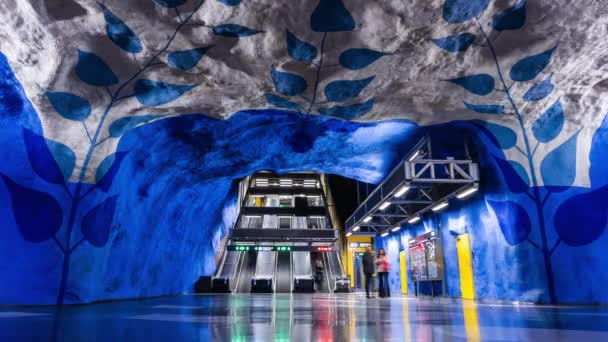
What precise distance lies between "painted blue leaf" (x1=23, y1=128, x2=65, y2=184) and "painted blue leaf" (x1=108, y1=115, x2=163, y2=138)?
1308 mm

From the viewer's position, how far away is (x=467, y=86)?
8719 millimetres

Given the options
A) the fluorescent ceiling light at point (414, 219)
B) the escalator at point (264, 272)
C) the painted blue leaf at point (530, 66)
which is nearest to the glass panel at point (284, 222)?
the escalator at point (264, 272)

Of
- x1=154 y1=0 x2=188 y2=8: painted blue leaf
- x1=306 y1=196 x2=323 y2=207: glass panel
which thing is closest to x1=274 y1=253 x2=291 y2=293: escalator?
x1=306 y1=196 x2=323 y2=207: glass panel

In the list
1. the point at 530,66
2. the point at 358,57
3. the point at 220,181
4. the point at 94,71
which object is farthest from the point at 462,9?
the point at 220,181

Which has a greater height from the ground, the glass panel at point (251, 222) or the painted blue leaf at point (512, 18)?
the painted blue leaf at point (512, 18)

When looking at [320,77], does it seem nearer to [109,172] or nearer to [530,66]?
[530,66]

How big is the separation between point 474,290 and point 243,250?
1430 centimetres

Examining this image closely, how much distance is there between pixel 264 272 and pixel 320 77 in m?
17.1

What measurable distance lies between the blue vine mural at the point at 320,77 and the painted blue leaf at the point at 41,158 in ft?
15.7

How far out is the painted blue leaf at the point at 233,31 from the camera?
705 centimetres

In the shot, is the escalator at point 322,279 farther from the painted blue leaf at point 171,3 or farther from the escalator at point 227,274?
the painted blue leaf at point 171,3

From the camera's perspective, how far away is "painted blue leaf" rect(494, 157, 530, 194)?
9.56m

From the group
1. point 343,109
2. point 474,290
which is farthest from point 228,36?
point 474,290

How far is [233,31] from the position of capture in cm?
718
